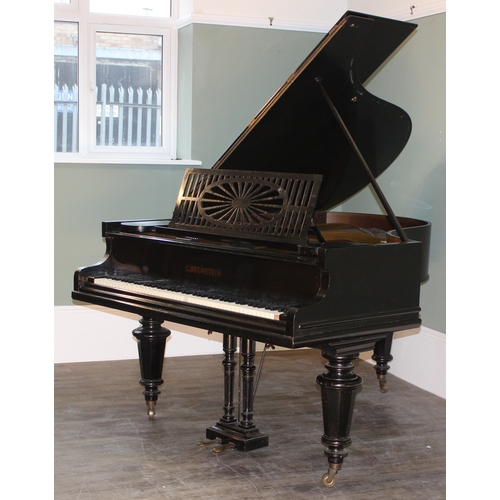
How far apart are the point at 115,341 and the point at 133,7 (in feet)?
8.15

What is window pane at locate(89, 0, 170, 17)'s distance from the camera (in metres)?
5.30

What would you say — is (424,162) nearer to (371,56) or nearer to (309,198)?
(371,56)

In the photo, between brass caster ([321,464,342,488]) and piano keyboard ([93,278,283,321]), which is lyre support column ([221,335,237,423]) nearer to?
piano keyboard ([93,278,283,321])

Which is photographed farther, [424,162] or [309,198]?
[424,162]

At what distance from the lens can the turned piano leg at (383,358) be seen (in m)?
4.50

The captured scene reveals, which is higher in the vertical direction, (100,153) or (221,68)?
(221,68)

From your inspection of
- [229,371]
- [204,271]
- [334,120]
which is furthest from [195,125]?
[229,371]

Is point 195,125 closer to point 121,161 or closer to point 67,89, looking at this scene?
point 121,161

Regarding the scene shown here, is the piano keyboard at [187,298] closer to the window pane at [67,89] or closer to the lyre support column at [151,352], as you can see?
the lyre support column at [151,352]

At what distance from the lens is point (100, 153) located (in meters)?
5.37

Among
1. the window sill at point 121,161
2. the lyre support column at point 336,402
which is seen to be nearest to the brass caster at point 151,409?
the lyre support column at point 336,402

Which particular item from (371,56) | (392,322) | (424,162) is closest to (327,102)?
(371,56)

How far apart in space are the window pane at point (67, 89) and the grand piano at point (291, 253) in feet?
5.66

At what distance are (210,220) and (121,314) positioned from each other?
2143 millimetres
